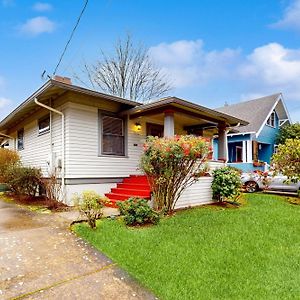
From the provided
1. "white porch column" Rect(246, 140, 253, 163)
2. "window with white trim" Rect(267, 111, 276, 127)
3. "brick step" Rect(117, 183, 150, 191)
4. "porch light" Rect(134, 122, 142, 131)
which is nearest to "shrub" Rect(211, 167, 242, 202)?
"brick step" Rect(117, 183, 150, 191)

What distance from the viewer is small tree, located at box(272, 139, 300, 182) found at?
9.46 m

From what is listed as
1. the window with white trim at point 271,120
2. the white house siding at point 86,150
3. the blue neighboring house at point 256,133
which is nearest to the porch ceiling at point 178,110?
the white house siding at point 86,150

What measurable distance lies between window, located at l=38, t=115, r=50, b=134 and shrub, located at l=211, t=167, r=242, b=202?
6.25 metres

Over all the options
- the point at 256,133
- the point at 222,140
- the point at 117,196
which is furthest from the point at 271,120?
the point at 117,196

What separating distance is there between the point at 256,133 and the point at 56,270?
16.1 meters

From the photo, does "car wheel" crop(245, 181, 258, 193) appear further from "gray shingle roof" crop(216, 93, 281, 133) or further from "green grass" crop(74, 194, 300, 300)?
"green grass" crop(74, 194, 300, 300)

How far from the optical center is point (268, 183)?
466 inches

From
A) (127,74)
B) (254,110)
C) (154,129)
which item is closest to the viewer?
(154,129)

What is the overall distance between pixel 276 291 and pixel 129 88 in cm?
2067

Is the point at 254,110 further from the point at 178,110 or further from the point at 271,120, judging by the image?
the point at 178,110

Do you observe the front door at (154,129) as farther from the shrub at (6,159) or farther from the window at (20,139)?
the window at (20,139)

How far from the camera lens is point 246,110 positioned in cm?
2017

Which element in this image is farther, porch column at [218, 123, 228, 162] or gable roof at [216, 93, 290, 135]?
gable roof at [216, 93, 290, 135]

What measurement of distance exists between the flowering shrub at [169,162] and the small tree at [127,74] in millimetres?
16338
